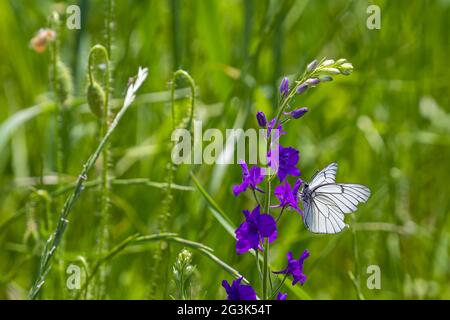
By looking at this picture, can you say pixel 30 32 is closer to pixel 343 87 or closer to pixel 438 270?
pixel 343 87

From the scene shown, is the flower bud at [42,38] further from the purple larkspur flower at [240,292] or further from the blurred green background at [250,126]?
the purple larkspur flower at [240,292]

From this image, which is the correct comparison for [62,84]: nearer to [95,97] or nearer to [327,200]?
[95,97]

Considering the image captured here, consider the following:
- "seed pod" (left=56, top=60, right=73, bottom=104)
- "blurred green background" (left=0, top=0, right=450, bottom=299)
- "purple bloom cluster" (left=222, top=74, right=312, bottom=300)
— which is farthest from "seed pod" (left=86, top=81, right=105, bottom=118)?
"purple bloom cluster" (left=222, top=74, right=312, bottom=300)

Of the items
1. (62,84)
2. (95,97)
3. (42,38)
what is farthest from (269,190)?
(42,38)

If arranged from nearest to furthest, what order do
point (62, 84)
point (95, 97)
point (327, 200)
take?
point (327, 200) → point (95, 97) → point (62, 84)

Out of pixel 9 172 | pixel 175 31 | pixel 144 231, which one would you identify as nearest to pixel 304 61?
pixel 175 31

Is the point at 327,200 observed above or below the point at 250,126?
below
